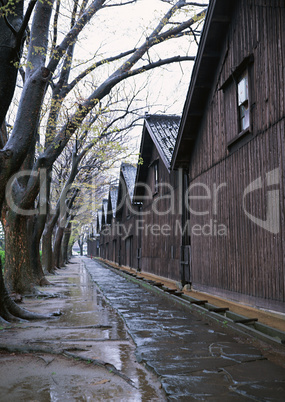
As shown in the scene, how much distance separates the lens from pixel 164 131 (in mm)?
19500

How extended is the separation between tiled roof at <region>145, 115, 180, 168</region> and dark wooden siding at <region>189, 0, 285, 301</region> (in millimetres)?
4519

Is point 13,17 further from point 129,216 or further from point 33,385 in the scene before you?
point 129,216

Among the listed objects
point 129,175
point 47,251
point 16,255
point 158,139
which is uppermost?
point 129,175

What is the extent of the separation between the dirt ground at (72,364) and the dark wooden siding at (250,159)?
3.55m

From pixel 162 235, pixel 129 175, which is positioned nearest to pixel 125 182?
pixel 129 175

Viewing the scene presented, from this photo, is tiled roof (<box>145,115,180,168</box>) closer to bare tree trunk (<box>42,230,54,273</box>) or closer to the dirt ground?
bare tree trunk (<box>42,230,54,273</box>)

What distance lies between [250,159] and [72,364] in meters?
6.56

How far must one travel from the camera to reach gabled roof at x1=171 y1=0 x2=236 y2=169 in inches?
428

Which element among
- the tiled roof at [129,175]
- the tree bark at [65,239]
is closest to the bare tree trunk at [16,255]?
the tiled roof at [129,175]

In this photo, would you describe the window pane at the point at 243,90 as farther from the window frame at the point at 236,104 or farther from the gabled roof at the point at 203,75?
the gabled roof at the point at 203,75

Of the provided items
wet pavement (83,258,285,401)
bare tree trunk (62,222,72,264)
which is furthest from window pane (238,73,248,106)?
bare tree trunk (62,222,72,264)

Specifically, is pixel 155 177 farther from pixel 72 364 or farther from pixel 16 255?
pixel 72 364

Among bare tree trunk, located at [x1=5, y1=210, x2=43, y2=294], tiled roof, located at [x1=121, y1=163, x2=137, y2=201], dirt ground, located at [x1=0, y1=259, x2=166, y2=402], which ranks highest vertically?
tiled roof, located at [x1=121, y1=163, x2=137, y2=201]

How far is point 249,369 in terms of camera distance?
14.8 feet
